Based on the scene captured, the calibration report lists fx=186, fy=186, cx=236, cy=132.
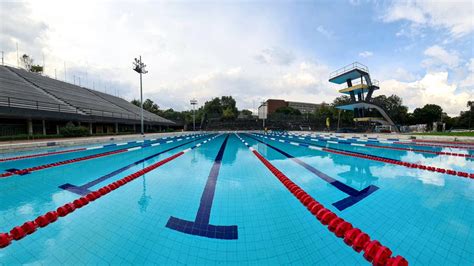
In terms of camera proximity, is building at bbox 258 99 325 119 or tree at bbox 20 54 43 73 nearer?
tree at bbox 20 54 43 73

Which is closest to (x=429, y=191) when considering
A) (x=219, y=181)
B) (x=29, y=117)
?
(x=219, y=181)

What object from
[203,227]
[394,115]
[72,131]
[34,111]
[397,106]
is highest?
[397,106]

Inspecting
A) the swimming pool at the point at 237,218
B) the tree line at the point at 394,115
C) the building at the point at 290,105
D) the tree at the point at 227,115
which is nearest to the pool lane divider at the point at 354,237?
the swimming pool at the point at 237,218

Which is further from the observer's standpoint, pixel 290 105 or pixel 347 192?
pixel 290 105

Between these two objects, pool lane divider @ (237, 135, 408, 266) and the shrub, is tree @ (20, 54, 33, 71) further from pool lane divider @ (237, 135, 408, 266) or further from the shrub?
pool lane divider @ (237, 135, 408, 266)

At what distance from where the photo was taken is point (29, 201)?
117 inches

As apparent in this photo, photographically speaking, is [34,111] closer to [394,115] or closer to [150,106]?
[150,106]

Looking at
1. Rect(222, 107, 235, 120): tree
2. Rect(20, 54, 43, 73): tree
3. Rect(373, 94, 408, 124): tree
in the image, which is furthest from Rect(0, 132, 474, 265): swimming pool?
Rect(373, 94, 408, 124): tree

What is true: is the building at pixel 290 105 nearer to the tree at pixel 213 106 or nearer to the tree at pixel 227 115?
the tree at pixel 213 106

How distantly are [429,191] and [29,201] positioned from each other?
6.86m

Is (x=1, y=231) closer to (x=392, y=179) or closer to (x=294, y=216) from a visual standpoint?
(x=294, y=216)

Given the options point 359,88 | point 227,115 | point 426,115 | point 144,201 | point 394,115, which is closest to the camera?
point 144,201

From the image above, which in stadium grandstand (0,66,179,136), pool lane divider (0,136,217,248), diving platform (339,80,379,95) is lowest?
pool lane divider (0,136,217,248)

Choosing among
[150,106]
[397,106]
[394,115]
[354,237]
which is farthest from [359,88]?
[150,106]
